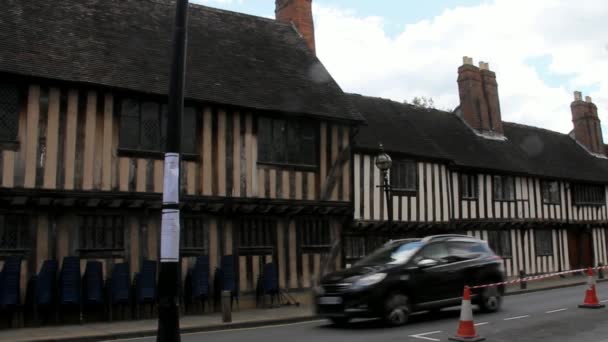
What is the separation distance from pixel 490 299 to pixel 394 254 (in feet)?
8.45

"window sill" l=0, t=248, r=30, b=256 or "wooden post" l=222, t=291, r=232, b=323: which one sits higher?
"window sill" l=0, t=248, r=30, b=256

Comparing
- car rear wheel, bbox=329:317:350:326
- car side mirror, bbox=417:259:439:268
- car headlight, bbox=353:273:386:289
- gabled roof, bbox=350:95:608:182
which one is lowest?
car rear wheel, bbox=329:317:350:326

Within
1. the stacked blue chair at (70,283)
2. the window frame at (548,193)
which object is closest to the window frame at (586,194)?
the window frame at (548,193)

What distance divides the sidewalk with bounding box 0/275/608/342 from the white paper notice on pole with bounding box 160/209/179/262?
4.32 meters

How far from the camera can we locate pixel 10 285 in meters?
11.0

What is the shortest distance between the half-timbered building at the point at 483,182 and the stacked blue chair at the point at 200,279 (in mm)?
5000

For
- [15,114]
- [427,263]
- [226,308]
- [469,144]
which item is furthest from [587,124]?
[15,114]

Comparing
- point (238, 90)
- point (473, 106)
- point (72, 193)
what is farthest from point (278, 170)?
point (473, 106)

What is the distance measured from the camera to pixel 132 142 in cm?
1302

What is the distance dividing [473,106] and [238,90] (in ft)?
45.0

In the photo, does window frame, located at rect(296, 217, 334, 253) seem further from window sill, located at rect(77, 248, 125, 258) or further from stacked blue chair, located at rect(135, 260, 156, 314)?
window sill, located at rect(77, 248, 125, 258)

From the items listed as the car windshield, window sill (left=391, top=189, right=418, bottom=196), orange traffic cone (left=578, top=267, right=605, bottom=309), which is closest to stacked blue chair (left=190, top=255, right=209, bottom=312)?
the car windshield

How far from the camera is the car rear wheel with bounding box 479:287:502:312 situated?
37.8ft

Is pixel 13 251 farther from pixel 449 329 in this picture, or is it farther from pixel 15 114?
pixel 449 329
